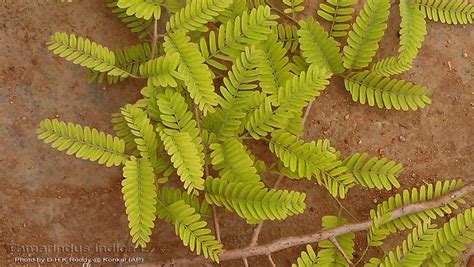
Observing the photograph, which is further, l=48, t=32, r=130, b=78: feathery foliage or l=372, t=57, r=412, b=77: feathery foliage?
l=372, t=57, r=412, b=77: feathery foliage

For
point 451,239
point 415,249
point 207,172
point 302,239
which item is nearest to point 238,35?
point 207,172

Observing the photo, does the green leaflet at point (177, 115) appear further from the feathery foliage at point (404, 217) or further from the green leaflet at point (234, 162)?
the feathery foliage at point (404, 217)

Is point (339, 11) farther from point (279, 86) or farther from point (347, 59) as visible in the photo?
point (279, 86)

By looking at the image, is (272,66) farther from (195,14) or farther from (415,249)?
(415,249)

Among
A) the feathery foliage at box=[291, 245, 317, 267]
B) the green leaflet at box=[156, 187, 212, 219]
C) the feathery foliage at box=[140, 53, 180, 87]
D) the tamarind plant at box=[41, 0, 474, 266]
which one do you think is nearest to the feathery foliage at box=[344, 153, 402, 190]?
the tamarind plant at box=[41, 0, 474, 266]

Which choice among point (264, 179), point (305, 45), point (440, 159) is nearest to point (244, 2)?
point (305, 45)

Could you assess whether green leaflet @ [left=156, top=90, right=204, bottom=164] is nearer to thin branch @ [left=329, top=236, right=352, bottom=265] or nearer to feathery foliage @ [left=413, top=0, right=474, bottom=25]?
thin branch @ [left=329, top=236, right=352, bottom=265]

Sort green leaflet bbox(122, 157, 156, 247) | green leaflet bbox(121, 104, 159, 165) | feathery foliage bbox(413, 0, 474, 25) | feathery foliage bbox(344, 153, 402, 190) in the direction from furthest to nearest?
feathery foliage bbox(413, 0, 474, 25), feathery foliage bbox(344, 153, 402, 190), green leaflet bbox(121, 104, 159, 165), green leaflet bbox(122, 157, 156, 247)

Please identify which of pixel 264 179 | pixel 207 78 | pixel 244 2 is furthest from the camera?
pixel 264 179
